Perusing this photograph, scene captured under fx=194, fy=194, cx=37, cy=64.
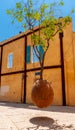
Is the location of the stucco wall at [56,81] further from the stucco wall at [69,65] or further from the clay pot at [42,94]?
the clay pot at [42,94]

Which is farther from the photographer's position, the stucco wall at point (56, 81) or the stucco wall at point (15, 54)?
the stucco wall at point (15, 54)

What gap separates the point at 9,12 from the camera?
8.20 meters

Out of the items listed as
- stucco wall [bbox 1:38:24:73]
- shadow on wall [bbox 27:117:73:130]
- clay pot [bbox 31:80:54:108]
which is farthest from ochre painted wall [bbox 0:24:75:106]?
shadow on wall [bbox 27:117:73:130]

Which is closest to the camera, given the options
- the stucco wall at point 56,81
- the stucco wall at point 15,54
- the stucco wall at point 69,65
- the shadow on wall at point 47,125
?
the shadow on wall at point 47,125

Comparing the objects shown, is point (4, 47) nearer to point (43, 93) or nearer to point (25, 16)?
point (25, 16)

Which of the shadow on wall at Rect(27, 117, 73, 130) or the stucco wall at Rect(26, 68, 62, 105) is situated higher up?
the stucco wall at Rect(26, 68, 62, 105)

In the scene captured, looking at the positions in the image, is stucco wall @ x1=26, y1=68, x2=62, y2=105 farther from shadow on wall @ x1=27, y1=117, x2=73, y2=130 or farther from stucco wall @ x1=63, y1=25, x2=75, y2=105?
shadow on wall @ x1=27, y1=117, x2=73, y2=130

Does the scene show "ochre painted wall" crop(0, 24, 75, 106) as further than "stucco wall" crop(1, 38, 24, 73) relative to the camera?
No

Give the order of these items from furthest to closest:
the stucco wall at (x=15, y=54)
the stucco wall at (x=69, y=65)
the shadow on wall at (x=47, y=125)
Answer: the stucco wall at (x=15, y=54) < the stucco wall at (x=69, y=65) < the shadow on wall at (x=47, y=125)

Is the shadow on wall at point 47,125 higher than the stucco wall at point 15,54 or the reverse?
the reverse

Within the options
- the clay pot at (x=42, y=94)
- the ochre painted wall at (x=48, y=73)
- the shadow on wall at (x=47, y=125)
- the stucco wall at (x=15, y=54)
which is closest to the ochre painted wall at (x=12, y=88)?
the ochre painted wall at (x=48, y=73)

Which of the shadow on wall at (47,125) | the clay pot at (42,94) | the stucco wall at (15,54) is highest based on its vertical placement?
the stucco wall at (15,54)

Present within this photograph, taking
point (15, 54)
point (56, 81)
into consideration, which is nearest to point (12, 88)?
point (15, 54)

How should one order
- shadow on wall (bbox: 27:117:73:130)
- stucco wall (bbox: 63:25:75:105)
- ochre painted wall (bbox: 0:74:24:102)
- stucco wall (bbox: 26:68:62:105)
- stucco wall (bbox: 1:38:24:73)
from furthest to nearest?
1. stucco wall (bbox: 1:38:24:73)
2. ochre painted wall (bbox: 0:74:24:102)
3. stucco wall (bbox: 26:68:62:105)
4. stucco wall (bbox: 63:25:75:105)
5. shadow on wall (bbox: 27:117:73:130)
